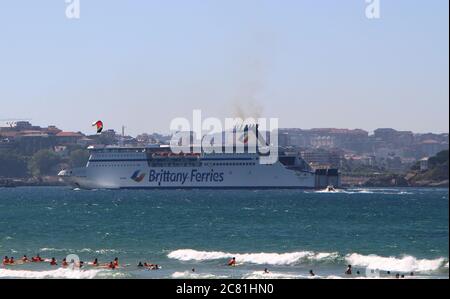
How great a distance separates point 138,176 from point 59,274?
105749mm

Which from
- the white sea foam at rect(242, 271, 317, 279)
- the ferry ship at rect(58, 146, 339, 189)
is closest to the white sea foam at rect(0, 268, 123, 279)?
the white sea foam at rect(242, 271, 317, 279)

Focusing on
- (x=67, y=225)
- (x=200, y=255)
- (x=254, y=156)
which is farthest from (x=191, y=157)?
(x=200, y=255)

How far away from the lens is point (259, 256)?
51969mm

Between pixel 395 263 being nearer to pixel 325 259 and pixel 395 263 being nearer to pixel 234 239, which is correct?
pixel 325 259

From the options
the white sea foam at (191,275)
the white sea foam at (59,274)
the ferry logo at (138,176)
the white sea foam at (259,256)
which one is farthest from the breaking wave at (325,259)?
the ferry logo at (138,176)

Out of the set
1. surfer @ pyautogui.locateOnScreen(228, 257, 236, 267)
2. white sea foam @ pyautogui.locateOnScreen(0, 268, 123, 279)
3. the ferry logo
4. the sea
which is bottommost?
the ferry logo

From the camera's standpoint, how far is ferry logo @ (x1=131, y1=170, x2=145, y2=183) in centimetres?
15000

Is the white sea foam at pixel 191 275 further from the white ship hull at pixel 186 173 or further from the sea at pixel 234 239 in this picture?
the white ship hull at pixel 186 173

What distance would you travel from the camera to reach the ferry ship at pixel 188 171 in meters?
143

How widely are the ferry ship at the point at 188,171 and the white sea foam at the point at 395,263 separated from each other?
91255 millimetres

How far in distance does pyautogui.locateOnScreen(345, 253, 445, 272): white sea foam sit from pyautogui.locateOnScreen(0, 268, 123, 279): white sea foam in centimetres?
1250

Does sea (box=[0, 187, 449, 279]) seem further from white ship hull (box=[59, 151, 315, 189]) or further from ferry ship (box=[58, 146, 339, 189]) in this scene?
ferry ship (box=[58, 146, 339, 189])
